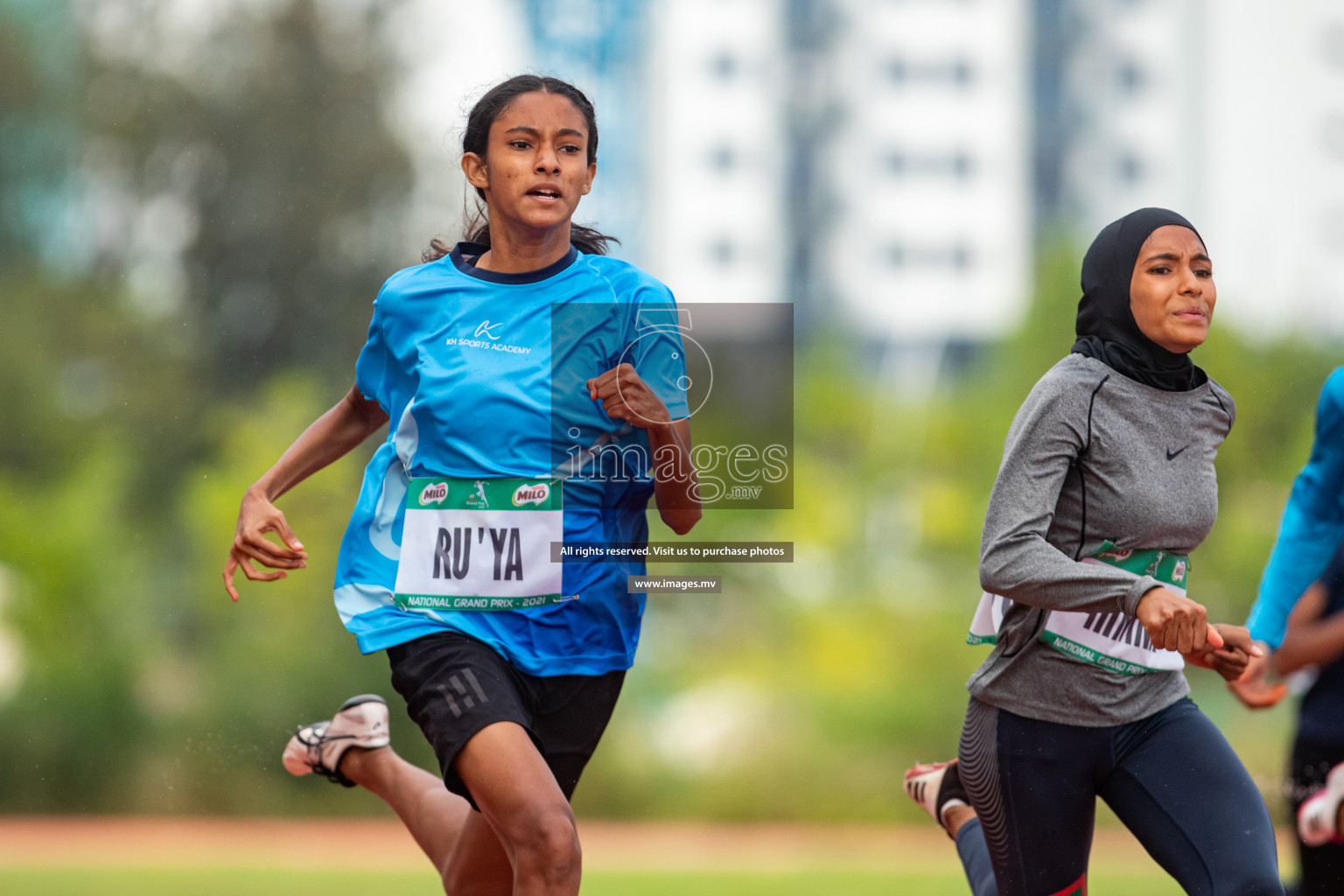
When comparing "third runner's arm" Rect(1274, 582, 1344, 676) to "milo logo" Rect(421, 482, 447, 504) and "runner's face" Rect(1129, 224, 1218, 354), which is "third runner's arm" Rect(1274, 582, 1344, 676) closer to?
"runner's face" Rect(1129, 224, 1218, 354)

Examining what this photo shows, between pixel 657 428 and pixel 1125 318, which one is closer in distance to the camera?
pixel 1125 318

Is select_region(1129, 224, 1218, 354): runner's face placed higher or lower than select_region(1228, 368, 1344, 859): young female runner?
higher

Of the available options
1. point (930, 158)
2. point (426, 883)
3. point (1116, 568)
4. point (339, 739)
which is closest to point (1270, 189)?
point (426, 883)

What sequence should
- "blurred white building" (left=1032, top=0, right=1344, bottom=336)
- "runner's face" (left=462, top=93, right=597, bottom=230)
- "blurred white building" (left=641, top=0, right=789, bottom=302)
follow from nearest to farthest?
"runner's face" (left=462, top=93, right=597, bottom=230), "blurred white building" (left=1032, top=0, right=1344, bottom=336), "blurred white building" (left=641, top=0, right=789, bottom=302)

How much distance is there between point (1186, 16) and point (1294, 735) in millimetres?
13211

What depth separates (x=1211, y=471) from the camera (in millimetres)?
2982

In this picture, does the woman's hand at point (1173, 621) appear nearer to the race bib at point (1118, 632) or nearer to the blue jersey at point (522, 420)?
the race bib at point (1118, 632)

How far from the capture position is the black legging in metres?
2.72

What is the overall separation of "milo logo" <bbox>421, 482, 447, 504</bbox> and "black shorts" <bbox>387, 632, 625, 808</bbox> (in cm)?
33

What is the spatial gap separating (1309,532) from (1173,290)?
125 centimetres

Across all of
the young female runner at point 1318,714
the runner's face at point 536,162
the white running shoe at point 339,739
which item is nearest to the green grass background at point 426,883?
the white running shoe at point 339,739

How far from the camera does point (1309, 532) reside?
381 cm

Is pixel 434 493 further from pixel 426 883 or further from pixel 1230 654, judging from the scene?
pixel 426 883

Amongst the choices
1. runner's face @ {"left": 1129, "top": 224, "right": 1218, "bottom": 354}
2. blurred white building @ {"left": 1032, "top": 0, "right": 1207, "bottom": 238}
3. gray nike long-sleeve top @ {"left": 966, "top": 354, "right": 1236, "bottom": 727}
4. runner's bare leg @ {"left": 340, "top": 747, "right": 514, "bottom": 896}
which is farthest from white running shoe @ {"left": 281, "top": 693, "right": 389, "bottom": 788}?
blurred white building @ {"left": 1032, "top": 0, "right": 1207, "bottom": 238}
